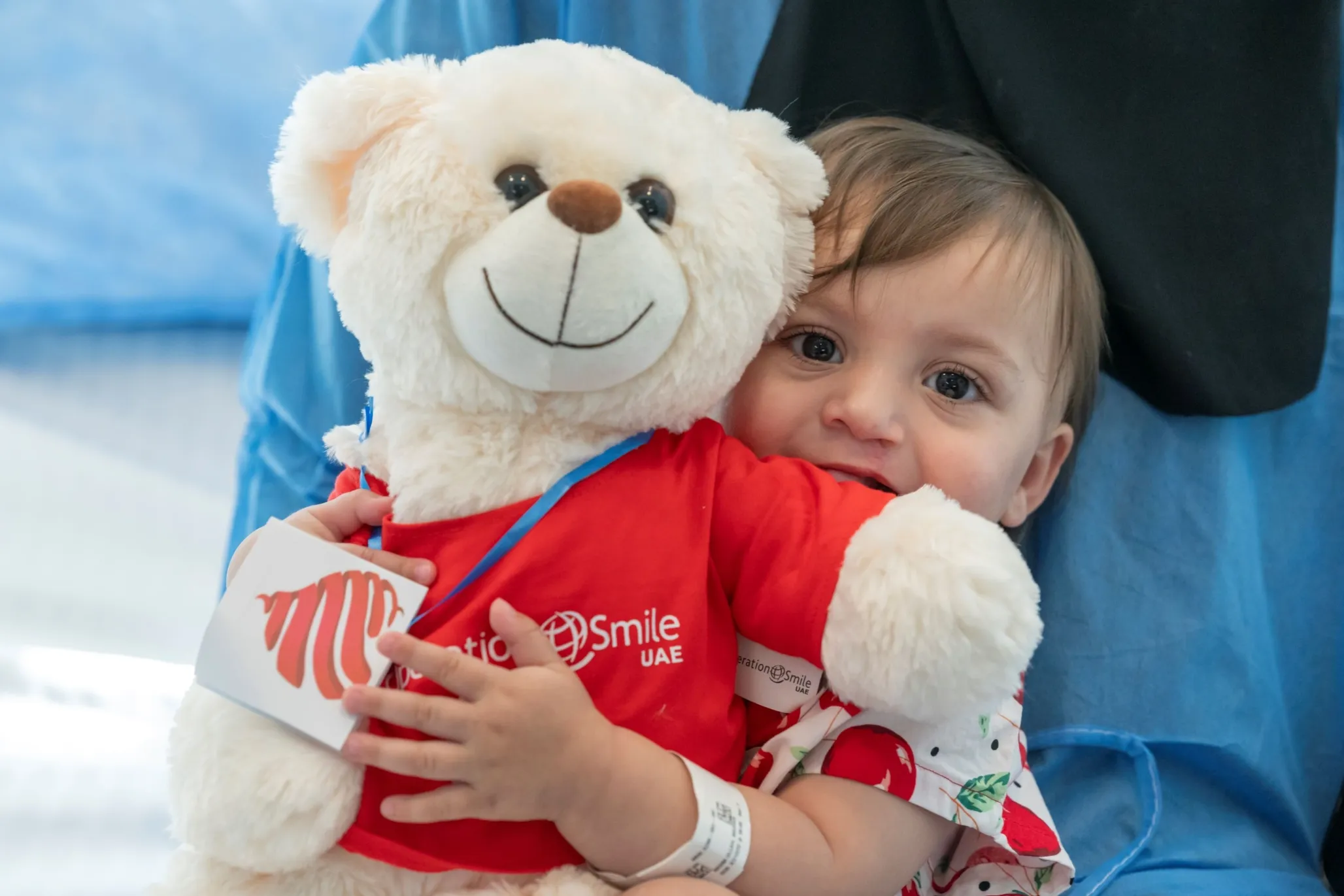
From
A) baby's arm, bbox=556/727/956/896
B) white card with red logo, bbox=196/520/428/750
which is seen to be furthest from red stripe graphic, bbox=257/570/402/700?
baby's arm, bbox=556/727/956/896

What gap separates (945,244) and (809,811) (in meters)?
0.46

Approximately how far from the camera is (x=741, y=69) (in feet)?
3.65

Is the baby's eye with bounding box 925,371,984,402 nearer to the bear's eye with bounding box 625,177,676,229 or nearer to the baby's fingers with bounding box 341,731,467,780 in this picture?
the bear's eye with bounding box 625,177,676,229

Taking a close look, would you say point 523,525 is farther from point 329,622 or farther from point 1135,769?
point 1135,769

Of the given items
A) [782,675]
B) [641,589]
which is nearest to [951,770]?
[782,675]

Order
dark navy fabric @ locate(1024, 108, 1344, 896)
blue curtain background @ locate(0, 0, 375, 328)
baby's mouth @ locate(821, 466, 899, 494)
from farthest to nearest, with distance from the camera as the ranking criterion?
1. blue curtain background @ locate(0, 0, 375, 328)
2. dark navy fabric @ locate(1024, 108, 1344, 896)
3. baby's mouth @ locate(821, 466, 899, 494)

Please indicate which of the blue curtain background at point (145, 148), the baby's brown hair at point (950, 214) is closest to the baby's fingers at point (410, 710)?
the baby's brown hair at point (950, 214)

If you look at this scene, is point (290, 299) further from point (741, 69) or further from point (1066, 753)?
point (1066, 753)

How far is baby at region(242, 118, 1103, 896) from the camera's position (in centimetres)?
61

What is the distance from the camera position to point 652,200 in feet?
2.03

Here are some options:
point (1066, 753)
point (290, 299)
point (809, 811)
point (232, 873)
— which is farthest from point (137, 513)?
point (1066, 753)

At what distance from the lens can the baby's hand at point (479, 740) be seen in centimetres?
60

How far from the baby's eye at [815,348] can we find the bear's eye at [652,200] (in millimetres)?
262

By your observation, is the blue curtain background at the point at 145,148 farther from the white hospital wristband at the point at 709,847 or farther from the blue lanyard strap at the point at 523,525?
the white hospital wristband at the point at 709,847
